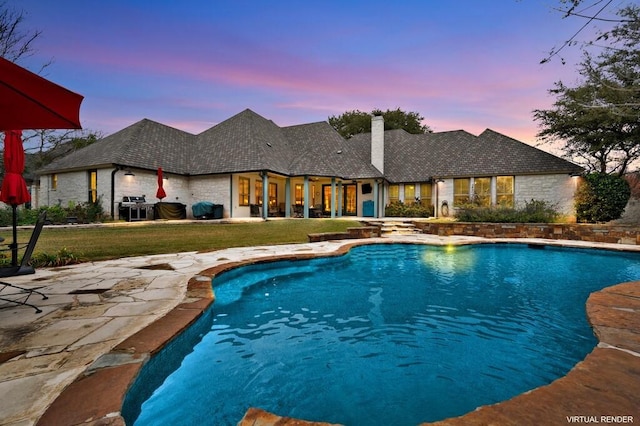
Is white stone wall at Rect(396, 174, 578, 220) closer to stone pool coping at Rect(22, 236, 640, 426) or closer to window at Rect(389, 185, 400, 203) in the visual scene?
window at Rect(389, 185, 400, 203)

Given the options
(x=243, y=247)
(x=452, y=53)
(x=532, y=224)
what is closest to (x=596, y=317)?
(x=243, y=247)

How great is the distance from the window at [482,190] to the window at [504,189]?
500 millimetres

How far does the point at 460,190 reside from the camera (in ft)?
61.0

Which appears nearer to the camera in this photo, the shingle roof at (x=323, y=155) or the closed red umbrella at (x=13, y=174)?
the closed red umbrella at (x=13, y=174)

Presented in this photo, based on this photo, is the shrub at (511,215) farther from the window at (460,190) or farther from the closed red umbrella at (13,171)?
the closed red umbrella at (13,171)

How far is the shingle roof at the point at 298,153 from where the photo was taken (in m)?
16.8

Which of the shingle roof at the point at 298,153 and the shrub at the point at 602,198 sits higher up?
the shingle roof at the point at 298,153

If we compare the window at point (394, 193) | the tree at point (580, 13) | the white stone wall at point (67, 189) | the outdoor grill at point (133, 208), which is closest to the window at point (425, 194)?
the window at point (394, 193)

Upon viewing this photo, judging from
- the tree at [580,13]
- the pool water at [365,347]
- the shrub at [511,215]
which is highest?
the tree at [580,13]

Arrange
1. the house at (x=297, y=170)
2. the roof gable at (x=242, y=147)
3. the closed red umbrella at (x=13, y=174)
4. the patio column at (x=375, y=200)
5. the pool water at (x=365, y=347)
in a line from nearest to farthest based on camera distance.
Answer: the pool water at (x=365, y=347)
the closed red umbrella at (x=13, y=174)
the house at (x=297, y=170)
the roof gable at (x=242, y=147)
the patio column at (x=375, y=200)

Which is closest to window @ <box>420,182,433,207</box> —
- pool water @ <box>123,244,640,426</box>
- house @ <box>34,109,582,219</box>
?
house @ <box>34,109,582,219</box>

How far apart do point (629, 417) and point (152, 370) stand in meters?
2.90

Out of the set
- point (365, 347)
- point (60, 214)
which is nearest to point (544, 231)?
point (365, 347)

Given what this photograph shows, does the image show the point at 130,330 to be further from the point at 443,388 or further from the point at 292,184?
the point at 292,184
